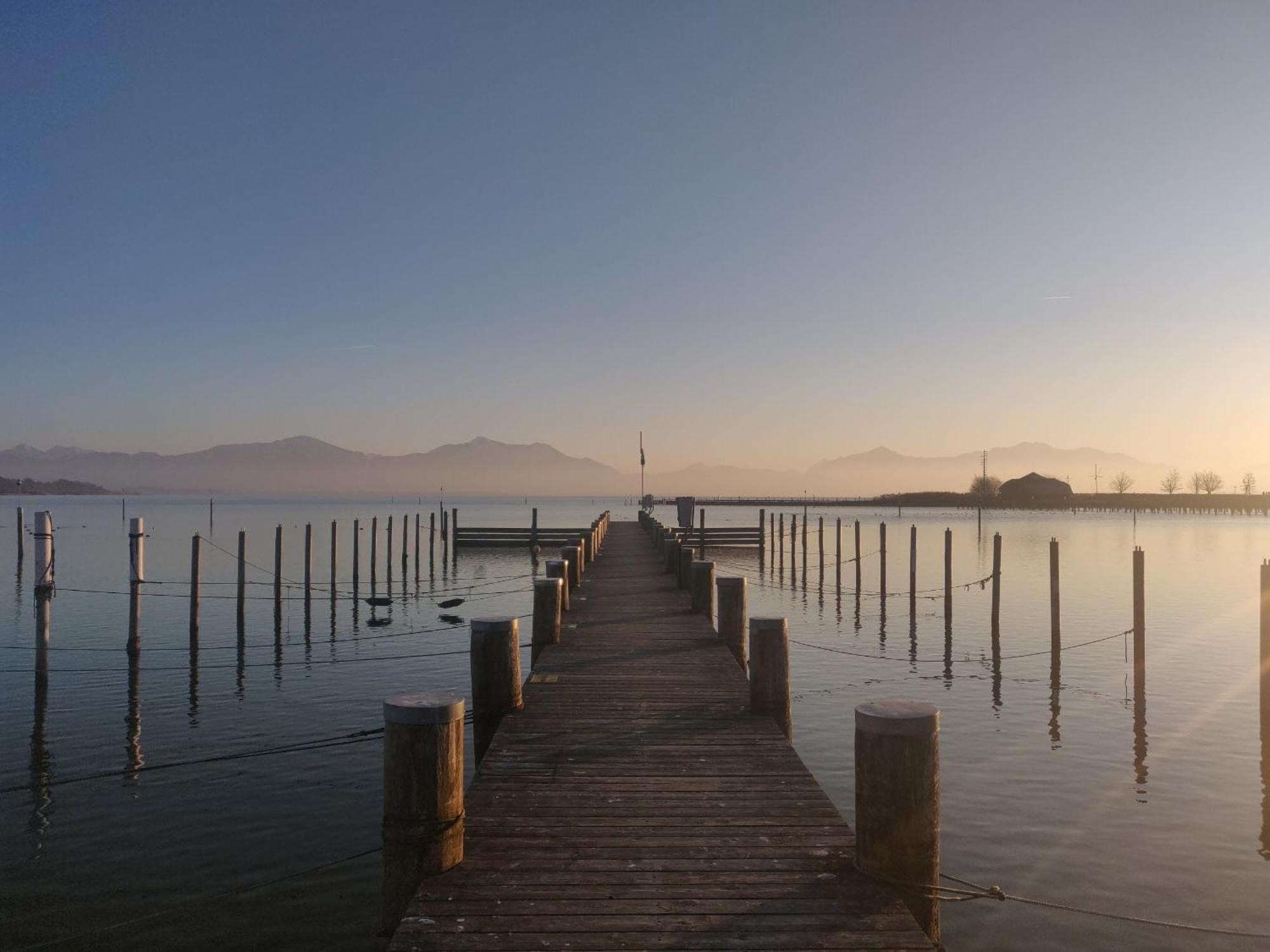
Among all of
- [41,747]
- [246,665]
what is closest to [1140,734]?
[41,747]

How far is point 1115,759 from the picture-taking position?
47.0 feet

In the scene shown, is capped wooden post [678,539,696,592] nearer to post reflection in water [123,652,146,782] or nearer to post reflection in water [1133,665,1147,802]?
post reflection in water [1133,665,1147,802]

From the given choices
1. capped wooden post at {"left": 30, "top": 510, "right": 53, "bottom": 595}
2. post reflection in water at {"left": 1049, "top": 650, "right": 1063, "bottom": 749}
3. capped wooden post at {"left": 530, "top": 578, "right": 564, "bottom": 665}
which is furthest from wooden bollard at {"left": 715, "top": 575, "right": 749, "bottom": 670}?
capped wooden post at {"left": 30, "top": 510, "right": 53, "bottom": 595}

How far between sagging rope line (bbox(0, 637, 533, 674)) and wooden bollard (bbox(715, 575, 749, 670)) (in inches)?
331

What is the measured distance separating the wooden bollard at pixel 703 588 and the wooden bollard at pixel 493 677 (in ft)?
23.4

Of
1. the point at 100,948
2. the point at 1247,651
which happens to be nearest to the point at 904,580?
the point at 1247,651

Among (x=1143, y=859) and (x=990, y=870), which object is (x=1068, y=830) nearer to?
(x=1143, y=859)

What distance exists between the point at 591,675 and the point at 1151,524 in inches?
4677

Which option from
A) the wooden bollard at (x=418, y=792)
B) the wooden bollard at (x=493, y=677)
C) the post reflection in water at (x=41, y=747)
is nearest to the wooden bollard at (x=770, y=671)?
the wooden bollard at (x=493, y=677)

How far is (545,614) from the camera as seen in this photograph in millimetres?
13461

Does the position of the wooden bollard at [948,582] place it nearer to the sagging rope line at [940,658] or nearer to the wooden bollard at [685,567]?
the sagging rope line at [940,658]

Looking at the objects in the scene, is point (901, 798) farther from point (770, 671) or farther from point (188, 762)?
point (188, 762)

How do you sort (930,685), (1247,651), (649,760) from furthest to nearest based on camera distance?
(1247,651) → (930,685) → (649,760)

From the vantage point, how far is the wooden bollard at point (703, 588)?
54.3 ft
